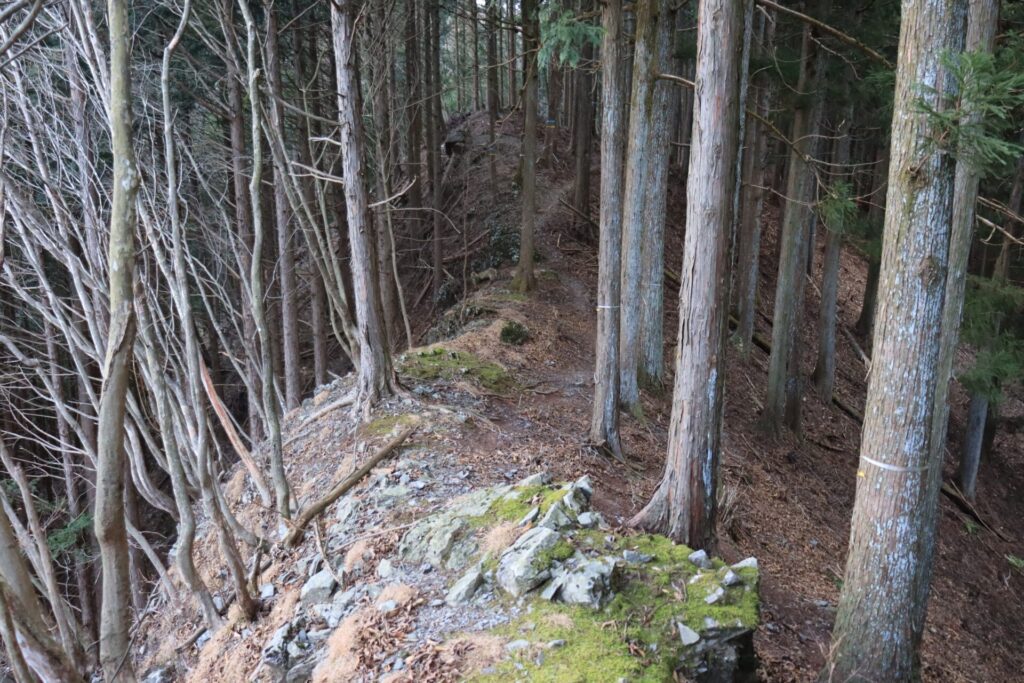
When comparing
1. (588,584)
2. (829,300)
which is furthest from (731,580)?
(829,300)

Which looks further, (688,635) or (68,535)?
(68,535)

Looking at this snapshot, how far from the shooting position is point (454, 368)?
9.34 m

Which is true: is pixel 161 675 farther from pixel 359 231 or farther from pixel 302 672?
pixel 359 231

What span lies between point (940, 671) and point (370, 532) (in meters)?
5.81

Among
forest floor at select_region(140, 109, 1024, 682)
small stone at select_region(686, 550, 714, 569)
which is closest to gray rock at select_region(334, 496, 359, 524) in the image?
forest floor at select_region(140, 109, 1024, 682)

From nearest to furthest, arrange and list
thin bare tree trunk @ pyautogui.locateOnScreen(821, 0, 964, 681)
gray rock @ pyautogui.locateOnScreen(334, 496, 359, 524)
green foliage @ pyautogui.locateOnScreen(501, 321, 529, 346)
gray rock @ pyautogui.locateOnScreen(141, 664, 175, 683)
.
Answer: thin bare tree trunk @ pyautogui.locateOnScreen(821, 0, 964, 681), gray rock @ pyautogui.locateOnScreen(141, 664, 175, 683), gray rock @ pyautogui.locateOnScreen(334, 496, 359, 524), green foliage @ pyautogui.locateOnScreen(501, 321, 529, 346)

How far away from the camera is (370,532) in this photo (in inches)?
218

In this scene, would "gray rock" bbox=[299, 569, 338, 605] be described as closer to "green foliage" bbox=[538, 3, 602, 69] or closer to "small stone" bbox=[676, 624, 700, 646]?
"small stone" bbox=[676, 624, 700, 646]

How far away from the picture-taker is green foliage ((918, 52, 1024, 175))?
345cm

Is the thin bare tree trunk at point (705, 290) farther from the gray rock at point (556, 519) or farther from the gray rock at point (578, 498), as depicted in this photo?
the gray rock at point (556, 519)

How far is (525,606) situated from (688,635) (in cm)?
101

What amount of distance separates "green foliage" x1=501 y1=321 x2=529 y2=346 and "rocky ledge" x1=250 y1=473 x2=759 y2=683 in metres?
5.98

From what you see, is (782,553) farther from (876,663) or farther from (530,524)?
(530,524)

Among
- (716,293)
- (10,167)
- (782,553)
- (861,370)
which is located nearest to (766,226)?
(861,370)
